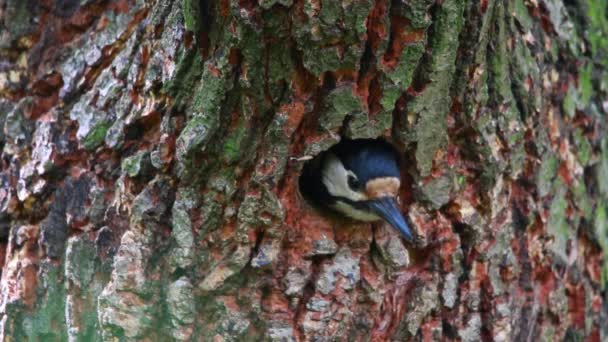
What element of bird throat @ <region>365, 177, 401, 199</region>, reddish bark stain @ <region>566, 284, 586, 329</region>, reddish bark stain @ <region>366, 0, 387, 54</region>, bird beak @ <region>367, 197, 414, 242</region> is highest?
reddish bark stain @ <region>366, 0, 387, 54</region>

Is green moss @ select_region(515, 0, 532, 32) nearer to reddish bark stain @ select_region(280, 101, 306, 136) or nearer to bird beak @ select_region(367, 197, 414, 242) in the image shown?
bird beak @ select_region(367, 197, 414, 242)

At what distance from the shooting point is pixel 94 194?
3.02 meters

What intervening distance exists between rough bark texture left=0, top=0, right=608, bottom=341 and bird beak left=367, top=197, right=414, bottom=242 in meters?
0.10

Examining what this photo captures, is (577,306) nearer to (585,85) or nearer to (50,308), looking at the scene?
(585,85)

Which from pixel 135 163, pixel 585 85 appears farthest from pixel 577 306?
pixel 135 163

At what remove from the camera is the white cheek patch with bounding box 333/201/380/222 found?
3025 millimetres

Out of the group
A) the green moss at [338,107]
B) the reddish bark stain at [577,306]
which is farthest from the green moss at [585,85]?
the green moss at [338,107]

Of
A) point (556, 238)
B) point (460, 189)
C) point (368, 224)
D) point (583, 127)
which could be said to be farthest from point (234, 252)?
point (583, 127)

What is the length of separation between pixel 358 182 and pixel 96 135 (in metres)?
0.82

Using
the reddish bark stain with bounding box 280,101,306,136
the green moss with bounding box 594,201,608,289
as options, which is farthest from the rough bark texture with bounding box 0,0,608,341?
the green moss with bounding box 594,201,608,289

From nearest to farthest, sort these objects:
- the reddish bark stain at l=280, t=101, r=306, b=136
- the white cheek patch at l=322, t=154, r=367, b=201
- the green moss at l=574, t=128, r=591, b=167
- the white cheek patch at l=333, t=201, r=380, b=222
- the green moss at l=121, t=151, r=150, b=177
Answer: the reddish bark stain at l=280, t=101, r=306, b=136
the green moss at l=121, t=151, r=150, b=177
the white cheek patch at l=333, t=201, r=380, b=222
the white cheek patch at l=322, t=154, r=367, b=201
the green moss at l=574, t=128, r=591, b=167

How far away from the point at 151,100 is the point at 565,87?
1425mm

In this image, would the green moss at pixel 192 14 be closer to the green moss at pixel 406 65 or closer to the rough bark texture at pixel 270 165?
the rough bark texture at pixel 270 165

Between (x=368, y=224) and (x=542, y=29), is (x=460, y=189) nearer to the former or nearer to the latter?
(x=368, y=224)
